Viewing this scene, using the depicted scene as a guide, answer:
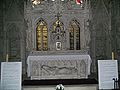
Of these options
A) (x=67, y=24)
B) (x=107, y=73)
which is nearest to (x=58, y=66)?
(x=67, y=24)

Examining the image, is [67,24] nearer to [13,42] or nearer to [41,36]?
[41,36]

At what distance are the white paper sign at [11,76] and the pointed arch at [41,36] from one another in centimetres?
452

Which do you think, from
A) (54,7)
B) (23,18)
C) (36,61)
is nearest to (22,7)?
(23,18)

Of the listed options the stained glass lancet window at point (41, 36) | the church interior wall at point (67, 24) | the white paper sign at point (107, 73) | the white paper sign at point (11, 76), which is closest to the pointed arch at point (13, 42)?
the church interior wall at point (67, 24)

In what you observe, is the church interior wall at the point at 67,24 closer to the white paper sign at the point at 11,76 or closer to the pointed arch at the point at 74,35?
the pointed arch at the point at 74,35

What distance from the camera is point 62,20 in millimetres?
13500

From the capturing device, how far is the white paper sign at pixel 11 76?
341 inches

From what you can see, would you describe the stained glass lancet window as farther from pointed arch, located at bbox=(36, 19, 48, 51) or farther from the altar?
the altar

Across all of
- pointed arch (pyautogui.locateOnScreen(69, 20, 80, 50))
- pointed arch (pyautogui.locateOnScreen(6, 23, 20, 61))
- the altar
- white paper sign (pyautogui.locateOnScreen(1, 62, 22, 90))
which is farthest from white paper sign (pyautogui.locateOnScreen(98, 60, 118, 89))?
pointed arch (pyautogui.locateOnScreen(6, 23, 20, 61))

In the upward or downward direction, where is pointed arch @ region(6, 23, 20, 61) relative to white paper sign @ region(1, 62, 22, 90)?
upward

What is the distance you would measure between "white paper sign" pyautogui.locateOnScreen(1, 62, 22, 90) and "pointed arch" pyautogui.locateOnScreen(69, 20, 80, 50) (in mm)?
5079

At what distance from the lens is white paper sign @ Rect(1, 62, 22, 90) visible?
8.65 m

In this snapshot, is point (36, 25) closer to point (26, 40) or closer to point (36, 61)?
point (26, 40)

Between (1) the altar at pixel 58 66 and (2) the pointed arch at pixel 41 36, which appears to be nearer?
(1) the altar at pixel 58 66
